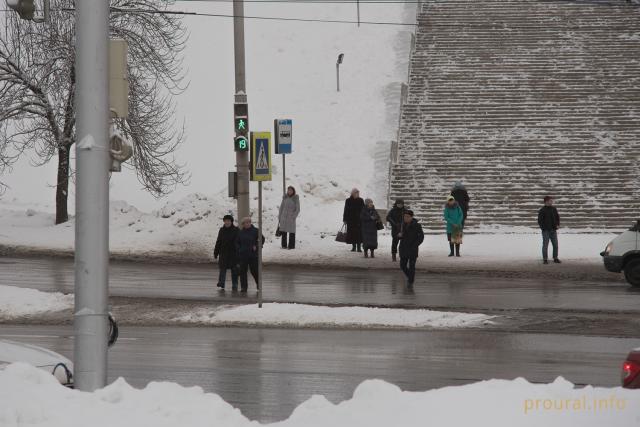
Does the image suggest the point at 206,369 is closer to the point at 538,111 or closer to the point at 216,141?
the point at 538,111

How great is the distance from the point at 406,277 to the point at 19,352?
14.9 metres

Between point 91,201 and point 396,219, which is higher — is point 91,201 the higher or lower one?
the higher one

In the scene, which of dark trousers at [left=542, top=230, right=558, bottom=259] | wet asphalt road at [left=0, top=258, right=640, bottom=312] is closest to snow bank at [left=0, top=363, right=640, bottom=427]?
wet asphalt road at [left=0, top=258, right=640, bottom=312]

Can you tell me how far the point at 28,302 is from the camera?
18500 millimetres

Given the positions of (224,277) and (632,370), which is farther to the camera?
(224,277)

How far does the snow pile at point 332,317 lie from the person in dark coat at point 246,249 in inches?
121

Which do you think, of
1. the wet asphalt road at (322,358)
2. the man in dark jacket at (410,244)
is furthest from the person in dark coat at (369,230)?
the wet asphalt road at (322,358)

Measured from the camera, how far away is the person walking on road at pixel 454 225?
26.5 meters

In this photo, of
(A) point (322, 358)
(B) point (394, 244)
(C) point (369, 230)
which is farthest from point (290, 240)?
(A) point (322, 358)

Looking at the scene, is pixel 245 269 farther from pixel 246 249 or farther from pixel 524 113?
pixel 524 113

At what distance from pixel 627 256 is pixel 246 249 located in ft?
23.8

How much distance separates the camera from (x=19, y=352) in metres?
8.72

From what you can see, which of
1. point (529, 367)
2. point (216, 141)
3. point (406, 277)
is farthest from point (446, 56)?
point (529, 367)

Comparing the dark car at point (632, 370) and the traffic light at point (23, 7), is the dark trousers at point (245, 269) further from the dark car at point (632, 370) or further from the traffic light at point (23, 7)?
the dark car at point (632, 370)
